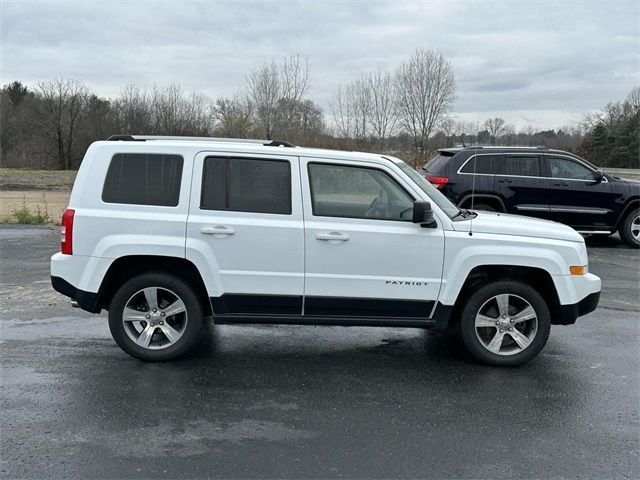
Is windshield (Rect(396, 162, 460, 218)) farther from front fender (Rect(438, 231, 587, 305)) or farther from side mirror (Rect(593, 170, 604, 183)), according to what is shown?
side mirror (Rect(593, 170, 604, 183))

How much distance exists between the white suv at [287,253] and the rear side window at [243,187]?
0.01 meters

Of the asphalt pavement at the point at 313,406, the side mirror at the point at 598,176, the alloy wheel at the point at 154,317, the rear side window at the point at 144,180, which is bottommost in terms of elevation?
the asphalt pavement at the point at 313,406

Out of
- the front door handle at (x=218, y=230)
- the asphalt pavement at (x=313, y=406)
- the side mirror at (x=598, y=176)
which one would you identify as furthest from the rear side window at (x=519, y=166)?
the front door handle at (x=218, y=230)

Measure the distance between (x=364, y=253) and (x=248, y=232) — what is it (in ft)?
3.31

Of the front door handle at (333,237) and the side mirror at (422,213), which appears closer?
the side mirror at (422,213)

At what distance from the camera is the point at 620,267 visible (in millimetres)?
10117

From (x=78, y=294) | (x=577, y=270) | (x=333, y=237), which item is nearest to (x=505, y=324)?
(x=577, y=270)

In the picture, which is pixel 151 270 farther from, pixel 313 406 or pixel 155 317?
pixel 313 406

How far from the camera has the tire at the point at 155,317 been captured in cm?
496

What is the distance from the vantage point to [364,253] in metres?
4.89

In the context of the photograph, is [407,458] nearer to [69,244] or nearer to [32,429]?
[32,429]

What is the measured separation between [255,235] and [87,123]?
60.2m

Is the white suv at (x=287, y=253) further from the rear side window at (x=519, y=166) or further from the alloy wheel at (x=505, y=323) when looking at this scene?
the rear side window at (x=519, y=166)

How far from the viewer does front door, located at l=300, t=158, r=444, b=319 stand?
4.89 m
